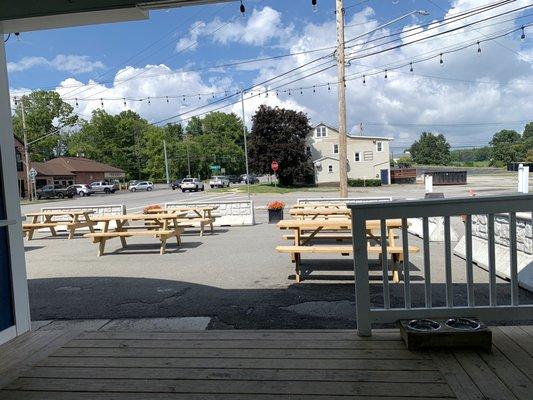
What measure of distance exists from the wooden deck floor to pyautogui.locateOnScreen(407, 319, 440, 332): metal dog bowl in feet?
0.57

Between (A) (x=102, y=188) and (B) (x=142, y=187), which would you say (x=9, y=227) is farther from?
(B) (x=142, y=187)

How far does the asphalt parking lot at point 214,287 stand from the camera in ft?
17.0

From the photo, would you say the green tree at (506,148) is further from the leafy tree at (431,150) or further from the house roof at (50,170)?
the house roof at (50,170)

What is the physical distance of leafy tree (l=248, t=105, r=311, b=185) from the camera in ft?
174

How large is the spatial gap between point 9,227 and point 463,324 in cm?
387

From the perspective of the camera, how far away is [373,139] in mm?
55531

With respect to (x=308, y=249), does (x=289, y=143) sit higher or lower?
higher

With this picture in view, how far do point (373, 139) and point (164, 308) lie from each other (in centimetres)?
5281

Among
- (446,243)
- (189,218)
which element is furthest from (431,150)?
(446,243)

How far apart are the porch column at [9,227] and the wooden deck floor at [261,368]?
30cm

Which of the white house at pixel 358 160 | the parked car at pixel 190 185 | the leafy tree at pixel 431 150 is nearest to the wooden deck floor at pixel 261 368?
the parked car at pixel 190 185

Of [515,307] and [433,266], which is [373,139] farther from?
[515,307]

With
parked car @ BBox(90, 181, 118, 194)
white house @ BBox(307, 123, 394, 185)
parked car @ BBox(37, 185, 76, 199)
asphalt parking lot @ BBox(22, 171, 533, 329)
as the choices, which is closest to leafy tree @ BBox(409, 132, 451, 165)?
white house @ BBox(307, 123, 394, 185)

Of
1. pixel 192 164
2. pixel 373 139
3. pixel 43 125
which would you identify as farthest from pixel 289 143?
pixel 192 164
